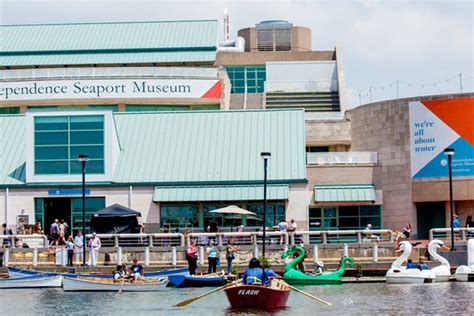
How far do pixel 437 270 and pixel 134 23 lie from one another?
39324mm

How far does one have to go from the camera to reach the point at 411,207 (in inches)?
2514

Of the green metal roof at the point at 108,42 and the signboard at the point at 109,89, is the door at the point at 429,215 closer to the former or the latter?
the signboard at the point at 109,89

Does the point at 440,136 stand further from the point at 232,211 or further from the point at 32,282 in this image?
the point at 32,282

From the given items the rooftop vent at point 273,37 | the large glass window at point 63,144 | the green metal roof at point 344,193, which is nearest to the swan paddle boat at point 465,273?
the green metal roof at point 344,193

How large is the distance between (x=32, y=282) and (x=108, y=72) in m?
25.9

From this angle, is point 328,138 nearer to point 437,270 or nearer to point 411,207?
point 411,207

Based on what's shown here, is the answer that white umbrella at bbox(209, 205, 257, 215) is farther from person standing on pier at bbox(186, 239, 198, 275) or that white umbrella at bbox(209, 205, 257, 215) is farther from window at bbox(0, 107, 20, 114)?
window at bbox(0, 107, 20, 114)

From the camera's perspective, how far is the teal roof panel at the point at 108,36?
260 feet

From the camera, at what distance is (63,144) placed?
63594 millimetres

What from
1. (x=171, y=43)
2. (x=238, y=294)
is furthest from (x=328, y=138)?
(x=238, y=294)

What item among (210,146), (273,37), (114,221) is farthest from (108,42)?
(114,221)

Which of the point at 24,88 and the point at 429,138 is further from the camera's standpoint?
the point at 24,88

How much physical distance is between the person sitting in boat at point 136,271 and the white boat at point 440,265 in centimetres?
1103

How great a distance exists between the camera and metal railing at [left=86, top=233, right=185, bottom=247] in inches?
2121
